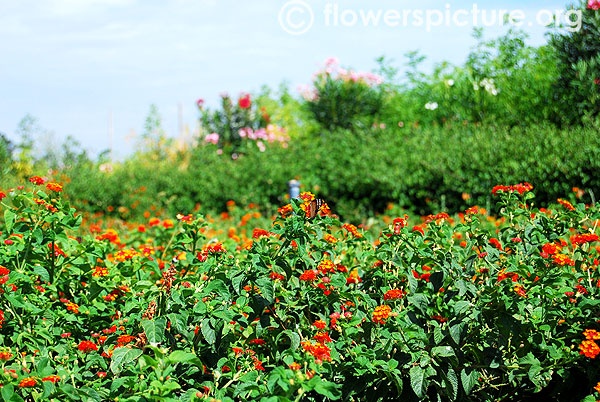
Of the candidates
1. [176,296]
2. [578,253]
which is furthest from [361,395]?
[578,253]

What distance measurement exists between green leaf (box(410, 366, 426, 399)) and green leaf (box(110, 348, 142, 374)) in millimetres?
983

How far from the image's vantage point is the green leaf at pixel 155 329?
84.1 inches

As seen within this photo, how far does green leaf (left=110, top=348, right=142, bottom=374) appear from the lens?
2.12m

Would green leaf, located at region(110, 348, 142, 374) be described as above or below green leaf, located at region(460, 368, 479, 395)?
above

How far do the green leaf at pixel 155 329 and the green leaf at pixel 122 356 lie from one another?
7 centimetres

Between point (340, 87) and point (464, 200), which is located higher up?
point (340, 87)

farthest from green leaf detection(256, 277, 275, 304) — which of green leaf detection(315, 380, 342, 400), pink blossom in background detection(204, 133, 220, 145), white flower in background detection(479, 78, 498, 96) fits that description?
pink blossom in background detection(204, 133, 220, 145)

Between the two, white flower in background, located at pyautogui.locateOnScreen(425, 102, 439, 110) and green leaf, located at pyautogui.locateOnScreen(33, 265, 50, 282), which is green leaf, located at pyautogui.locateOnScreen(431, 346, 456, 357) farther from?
white flower in background, located at pyautogui.locateOnScreen(425, 102, 439, 110)

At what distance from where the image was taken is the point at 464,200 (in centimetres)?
762

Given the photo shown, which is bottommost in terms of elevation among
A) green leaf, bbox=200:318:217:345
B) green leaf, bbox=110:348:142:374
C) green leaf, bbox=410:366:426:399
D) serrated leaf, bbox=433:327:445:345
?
green leaf, bbox=410:366:426:399

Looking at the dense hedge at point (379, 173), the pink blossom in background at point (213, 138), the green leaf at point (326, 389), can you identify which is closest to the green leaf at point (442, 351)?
the green leaf at point (326, 389)

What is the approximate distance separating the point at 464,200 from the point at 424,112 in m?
4.94

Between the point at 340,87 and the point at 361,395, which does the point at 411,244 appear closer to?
the point at 361,395

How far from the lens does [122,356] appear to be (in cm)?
216
